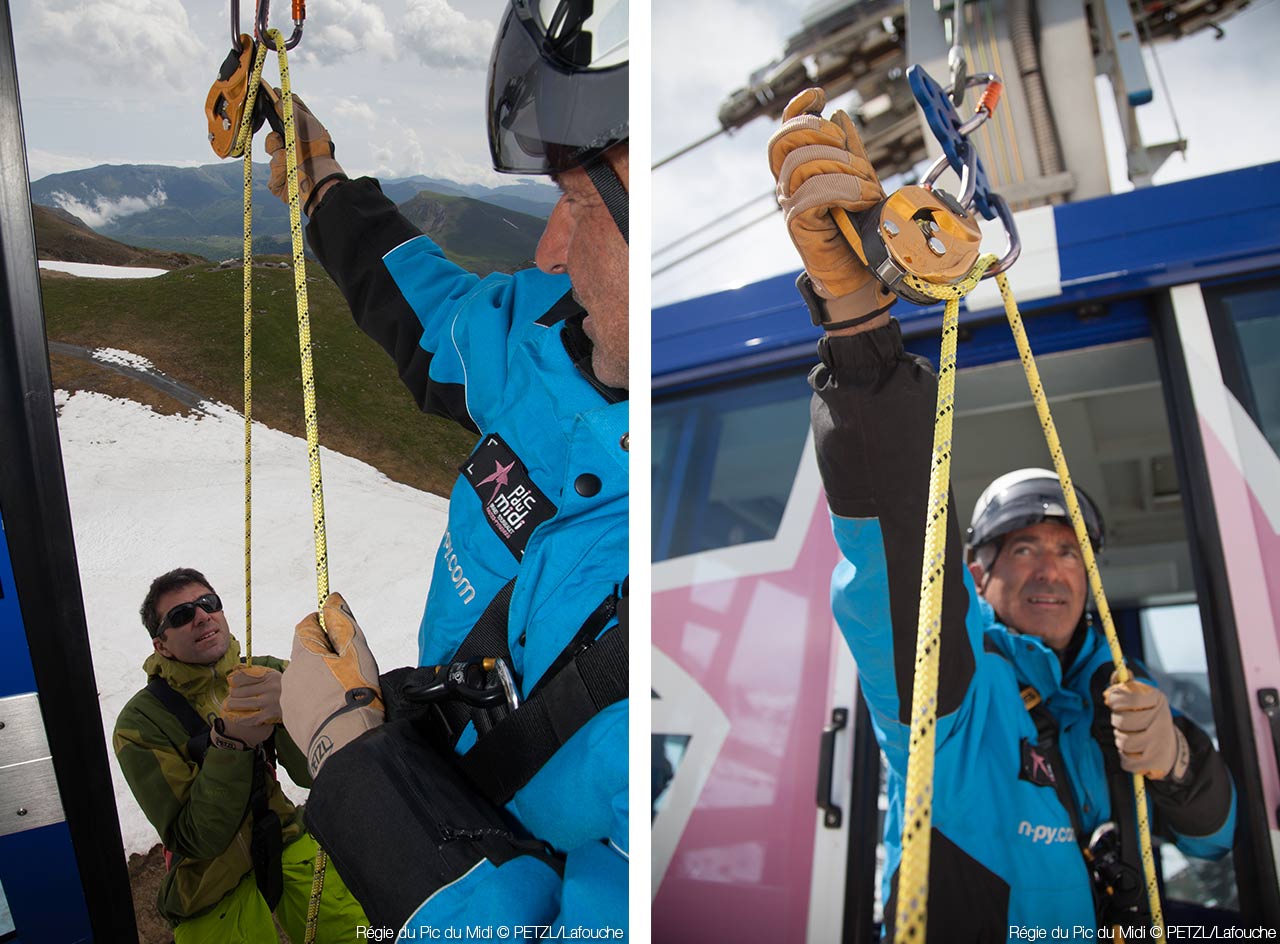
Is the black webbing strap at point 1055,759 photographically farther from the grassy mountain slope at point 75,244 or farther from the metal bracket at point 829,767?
the grassy mountain slope at point 75,244

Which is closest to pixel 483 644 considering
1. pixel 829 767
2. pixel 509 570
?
pixel 509 570

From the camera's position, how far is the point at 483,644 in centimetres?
92

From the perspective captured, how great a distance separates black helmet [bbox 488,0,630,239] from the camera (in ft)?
3.34

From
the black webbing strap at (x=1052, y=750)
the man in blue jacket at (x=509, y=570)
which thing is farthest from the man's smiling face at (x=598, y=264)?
the black webbing strap at (x=1052, y=750)

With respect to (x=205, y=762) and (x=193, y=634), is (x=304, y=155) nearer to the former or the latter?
(x=193, y=634)

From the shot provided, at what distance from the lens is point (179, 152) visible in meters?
0.94

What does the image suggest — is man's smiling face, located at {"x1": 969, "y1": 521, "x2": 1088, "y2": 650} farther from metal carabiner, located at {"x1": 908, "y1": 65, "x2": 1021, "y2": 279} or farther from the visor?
the visor

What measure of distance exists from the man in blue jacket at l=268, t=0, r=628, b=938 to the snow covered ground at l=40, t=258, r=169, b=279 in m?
0.18

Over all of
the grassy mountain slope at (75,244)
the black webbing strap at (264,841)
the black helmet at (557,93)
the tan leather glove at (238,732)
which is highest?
the black helmet at (557,93)

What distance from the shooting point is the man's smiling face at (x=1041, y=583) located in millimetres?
1507

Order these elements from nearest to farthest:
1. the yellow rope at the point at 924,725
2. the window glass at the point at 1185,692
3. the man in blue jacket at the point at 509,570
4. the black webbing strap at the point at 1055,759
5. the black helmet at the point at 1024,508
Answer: the yellow rope at the point at 924,725 < the man in blue jacket at the point at 509,570 < the black webbing strap at the point at 1055,759 < the black helmet at the point at 1024,508 < the window glass at the point at 1185,692

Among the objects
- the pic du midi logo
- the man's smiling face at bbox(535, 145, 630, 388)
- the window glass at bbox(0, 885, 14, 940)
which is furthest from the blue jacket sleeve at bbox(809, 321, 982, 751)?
the window glass at bbox(0, 885, 14, 940)

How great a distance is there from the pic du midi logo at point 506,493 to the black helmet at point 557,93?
0.30 meters

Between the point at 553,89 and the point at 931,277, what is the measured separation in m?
0.49
